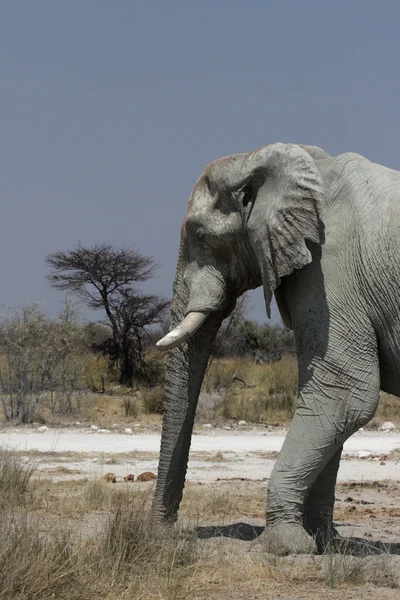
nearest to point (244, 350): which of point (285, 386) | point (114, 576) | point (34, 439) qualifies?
point (285, 386)

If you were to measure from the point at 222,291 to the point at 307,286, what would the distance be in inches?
30.0

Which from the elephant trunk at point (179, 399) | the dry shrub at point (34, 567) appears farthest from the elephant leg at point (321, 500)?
the dry shrub at point (34, 567)

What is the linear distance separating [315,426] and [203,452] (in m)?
8.26

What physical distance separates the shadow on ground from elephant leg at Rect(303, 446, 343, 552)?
0.68ft

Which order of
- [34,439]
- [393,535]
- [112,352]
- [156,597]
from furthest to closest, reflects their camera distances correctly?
[112,352] < [34,439] < [393,535] < [156,597]

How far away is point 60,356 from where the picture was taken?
70.7 ft

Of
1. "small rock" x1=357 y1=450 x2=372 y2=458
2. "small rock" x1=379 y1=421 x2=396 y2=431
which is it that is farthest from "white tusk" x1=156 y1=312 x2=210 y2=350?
"small rock" x1=379 y1=421 x2=396 y2=431

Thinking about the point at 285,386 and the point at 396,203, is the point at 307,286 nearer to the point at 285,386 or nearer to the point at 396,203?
the point at 396,203

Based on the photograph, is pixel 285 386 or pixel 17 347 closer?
pixel 17 347

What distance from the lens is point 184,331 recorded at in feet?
25.4

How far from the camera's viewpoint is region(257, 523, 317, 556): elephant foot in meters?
7.45

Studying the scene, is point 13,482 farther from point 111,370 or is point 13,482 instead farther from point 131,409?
point 111,370

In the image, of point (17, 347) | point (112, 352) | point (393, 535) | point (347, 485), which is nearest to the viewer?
point (393, 535)

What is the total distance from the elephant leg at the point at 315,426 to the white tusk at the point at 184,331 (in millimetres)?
818
